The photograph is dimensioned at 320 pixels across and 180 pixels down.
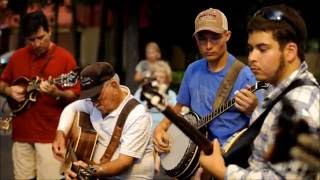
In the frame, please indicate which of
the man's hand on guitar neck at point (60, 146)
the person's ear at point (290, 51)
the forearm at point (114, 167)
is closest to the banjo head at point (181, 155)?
the forearm at point (114, 167)

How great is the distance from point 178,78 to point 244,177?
15.6 meters

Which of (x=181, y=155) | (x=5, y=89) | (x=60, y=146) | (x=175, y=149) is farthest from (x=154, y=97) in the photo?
(x=5, y=89)

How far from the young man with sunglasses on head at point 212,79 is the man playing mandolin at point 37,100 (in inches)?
59.0

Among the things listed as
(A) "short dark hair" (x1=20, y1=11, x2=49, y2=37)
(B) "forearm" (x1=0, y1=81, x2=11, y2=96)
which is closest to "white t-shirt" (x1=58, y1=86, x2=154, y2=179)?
(A) "short dark hair" (x1=20, y1=11, x2=49, y2=37)

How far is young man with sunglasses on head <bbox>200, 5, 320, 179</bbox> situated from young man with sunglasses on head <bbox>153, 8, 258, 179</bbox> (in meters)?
1.53

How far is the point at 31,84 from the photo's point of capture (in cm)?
639

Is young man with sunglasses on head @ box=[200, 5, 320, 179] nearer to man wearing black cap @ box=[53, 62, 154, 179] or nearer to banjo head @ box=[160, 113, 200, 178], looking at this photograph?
banjo head @ box=[160, 113, 200, 178]

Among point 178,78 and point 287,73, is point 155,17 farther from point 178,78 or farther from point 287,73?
point 287,73

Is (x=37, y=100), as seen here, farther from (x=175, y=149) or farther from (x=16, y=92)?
(x=175, y=149)

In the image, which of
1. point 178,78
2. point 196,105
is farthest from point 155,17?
point 196,105

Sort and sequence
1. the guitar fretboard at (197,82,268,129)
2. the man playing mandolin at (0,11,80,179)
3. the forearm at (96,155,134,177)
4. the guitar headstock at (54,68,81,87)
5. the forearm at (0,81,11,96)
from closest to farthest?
the guitar fretboard at (197,82,268,129) < the forearm at (96,155,134,177) < the guitar headstock at (54,68,81,87) < the man playing mandolin at (0,11,80,179) < the forearm at (0,81,11,96)

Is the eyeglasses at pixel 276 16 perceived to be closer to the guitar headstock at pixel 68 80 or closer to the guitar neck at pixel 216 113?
the guitar neck at pixel 216 113

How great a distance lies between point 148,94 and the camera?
9.83ft

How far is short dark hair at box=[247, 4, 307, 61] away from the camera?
A: 308 centimetres
